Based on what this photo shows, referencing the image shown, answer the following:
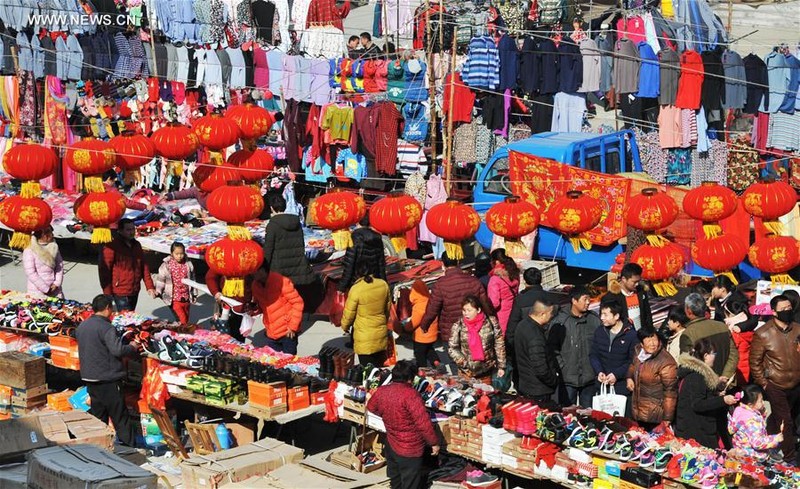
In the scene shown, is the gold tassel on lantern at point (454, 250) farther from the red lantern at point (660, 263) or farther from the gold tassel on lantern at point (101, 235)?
the gold tassel on lantern at point (101, 235)

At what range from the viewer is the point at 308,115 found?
19.3m

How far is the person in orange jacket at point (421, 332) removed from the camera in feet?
39.3

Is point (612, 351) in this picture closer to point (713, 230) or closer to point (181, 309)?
point (713, 230)

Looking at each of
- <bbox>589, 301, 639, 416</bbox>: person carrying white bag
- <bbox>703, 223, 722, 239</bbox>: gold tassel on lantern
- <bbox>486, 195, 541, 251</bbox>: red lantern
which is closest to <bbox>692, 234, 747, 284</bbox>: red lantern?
<bbox>703, 223, 722, 239</bbox>: gold tassel on lantern

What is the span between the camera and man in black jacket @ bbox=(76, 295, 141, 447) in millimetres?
10836

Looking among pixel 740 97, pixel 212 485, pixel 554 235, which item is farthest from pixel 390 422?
pixel 740 97

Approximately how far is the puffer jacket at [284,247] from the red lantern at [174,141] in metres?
1.67

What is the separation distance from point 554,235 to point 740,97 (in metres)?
3.92

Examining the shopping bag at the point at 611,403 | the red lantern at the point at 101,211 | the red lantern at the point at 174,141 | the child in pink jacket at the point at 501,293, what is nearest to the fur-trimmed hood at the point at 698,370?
the shopping bag at the point at 611,403

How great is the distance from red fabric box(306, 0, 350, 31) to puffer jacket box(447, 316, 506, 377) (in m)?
11.2

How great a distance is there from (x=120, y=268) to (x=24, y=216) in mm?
1197

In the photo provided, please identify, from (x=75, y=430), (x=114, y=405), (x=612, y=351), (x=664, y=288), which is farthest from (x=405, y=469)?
(x=664, y=288)

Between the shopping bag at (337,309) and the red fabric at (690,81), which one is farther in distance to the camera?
the red fabric at (690,81)

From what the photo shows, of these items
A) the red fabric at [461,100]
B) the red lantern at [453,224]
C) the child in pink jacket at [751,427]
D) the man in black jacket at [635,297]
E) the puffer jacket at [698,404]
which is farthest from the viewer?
the red fabric at [461,100]
